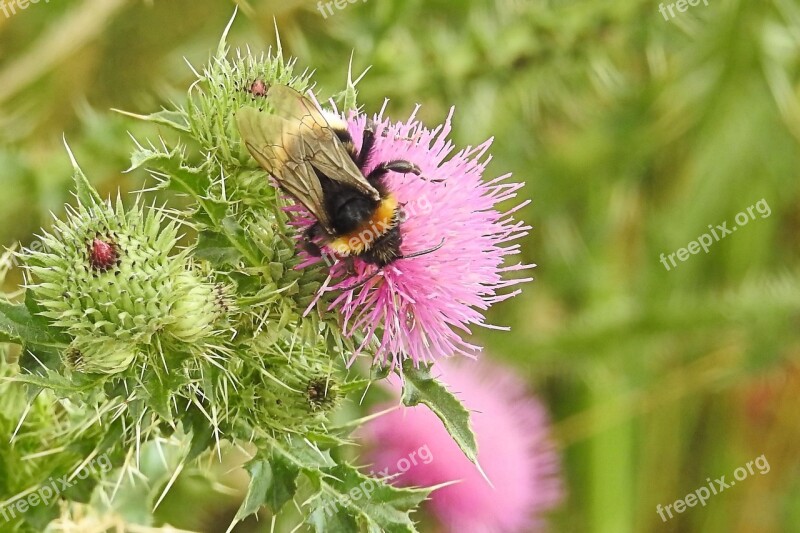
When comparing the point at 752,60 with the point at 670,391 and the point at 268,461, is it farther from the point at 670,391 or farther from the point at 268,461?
the point at 268,461

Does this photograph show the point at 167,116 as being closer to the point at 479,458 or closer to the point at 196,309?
the point at 196,309

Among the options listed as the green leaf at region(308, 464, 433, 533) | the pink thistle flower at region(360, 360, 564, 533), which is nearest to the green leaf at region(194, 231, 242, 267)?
the green leaf at region(308, 464, 433, 533)

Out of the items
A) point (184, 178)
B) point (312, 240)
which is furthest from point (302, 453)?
point (184, 178)

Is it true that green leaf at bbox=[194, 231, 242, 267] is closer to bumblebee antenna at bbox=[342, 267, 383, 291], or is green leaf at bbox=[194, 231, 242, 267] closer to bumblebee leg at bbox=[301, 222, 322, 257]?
bumblebee leg at bbox=[301, 222, 322, 257]

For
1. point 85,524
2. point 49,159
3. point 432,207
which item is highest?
point 49,159

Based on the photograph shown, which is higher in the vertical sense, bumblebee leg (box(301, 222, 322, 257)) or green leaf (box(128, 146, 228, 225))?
green leaf (box(128, 146, 228, 225))

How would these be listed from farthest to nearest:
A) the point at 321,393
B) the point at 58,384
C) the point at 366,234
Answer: the point at 321,393, the point at 366,234, the point at 58,384

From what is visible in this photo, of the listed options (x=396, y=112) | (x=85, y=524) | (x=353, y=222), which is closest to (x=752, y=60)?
(x=396, y=112)
